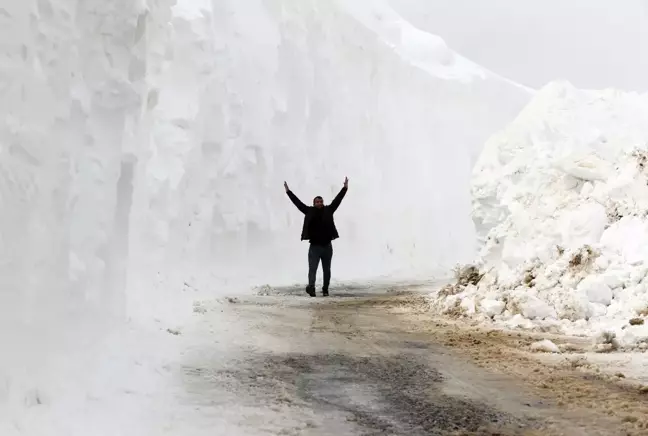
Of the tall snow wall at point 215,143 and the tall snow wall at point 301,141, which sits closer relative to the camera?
the tall snow wall at point 215,143

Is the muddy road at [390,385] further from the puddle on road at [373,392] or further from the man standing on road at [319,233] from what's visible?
the man standing on road at [319,233]

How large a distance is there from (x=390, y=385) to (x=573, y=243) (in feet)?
16.2

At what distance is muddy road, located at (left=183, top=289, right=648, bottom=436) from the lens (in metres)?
3.30

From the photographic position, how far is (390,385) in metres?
4.11

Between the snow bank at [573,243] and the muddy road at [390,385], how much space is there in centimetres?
97

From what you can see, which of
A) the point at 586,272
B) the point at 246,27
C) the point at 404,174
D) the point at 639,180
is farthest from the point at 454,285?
the point at 404,174

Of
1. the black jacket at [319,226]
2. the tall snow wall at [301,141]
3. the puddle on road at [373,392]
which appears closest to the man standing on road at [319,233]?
the black jacket at [319,226]

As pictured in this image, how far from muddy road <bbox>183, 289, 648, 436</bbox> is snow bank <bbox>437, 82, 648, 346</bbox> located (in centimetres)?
97

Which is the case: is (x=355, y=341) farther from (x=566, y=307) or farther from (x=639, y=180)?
(x=639, y=180)

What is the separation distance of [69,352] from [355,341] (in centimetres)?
261

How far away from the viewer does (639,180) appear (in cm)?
840

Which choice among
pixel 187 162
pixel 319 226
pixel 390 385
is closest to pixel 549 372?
pixel 390 385

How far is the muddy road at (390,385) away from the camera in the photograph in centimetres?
330

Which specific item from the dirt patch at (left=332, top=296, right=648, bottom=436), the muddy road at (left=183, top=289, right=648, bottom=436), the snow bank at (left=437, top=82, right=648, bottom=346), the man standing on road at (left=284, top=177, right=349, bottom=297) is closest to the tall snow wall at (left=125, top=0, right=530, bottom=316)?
the man standing on road at (left=284, top=177, right=349, bottom=297)
